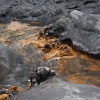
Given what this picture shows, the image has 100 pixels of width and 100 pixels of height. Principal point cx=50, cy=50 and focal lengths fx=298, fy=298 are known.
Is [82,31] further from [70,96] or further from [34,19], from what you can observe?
[70,96]

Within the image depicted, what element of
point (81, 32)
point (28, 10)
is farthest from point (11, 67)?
point (28, 10)

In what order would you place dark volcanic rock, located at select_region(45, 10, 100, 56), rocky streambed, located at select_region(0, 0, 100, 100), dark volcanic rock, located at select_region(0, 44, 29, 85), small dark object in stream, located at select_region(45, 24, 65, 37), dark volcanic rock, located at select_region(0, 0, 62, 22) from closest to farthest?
1. rocky streambed, located at select_region(0, 0, 100, 100)
2. dark volcanic rock, located at select_region(0, 44, 29, 85)
3. dark volcanic rock, located at select_region(45, 10, 100, 56)
4. small dark object in stream, located at select_region(45, 24, 65, 37)
5. dark volcanic rock, located at select_region(0, 0, 62, 22)

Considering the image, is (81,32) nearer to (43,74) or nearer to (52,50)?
(52,50)

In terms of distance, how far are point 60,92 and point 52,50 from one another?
3.40m

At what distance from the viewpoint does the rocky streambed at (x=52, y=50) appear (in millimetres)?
4294

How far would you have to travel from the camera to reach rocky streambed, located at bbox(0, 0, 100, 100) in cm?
429

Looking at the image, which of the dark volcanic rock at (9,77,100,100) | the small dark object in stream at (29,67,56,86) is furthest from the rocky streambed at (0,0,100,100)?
the small dark object in stream at (29,67,56,86)

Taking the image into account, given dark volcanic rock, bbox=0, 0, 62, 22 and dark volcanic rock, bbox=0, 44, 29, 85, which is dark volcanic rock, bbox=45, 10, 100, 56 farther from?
dark volcanic rock, bbox=0, 0, 62, 22

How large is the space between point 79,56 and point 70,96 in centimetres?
315

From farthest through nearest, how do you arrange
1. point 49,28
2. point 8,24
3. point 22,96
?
point 8,24 → point 49,28 → point 22,96

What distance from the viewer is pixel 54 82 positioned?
4.45m

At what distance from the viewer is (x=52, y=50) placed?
742 cm

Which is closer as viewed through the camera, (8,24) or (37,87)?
(37,87)

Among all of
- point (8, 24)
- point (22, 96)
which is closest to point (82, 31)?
point (8, 24)
